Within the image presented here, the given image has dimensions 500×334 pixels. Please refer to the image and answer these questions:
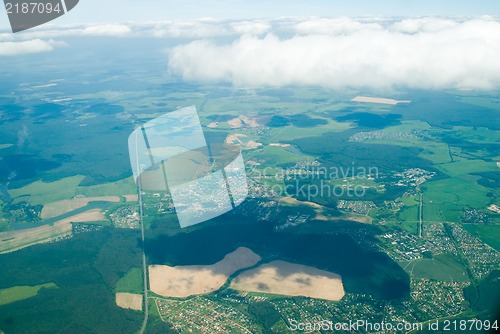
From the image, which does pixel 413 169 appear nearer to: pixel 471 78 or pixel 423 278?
pixel 423 278

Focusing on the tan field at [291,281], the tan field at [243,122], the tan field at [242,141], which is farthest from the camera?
the tan field at [243,122]

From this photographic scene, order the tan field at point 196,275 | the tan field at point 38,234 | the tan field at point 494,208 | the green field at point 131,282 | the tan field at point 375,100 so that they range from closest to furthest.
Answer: the tan field at point 196,275
the green field at point 131,282
the tan field at point 38,234
the tan field at point 494,208
the tan field at point 375,100

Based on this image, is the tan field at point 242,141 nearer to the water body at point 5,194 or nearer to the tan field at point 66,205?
the tan field at point 66,205

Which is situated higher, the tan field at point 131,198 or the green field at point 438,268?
the tan field at point 131,198

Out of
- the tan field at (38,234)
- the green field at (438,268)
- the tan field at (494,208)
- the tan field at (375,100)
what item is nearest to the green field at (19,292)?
the tan field at (38,234)

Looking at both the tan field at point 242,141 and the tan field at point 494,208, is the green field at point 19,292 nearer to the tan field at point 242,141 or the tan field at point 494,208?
the tan field at point 242,141

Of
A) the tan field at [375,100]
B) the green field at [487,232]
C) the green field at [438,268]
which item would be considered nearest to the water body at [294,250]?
the green field at [438,268]

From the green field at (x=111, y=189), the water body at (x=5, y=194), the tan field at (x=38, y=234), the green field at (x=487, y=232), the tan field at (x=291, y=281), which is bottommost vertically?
the green field at (x=487, y=232)

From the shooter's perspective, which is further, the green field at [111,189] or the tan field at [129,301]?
the green field at [111,189]
